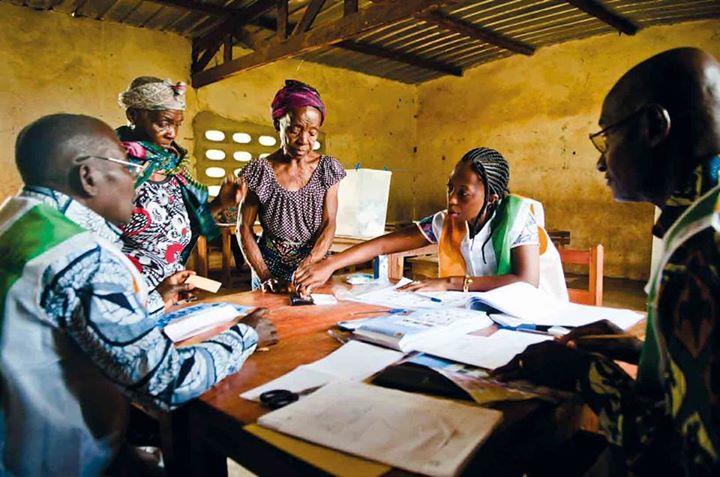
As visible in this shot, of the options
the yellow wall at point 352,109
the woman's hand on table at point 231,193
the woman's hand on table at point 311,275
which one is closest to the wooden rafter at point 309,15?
the yellow wall at point 352,109

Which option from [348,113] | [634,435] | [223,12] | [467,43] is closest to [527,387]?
[634,435]

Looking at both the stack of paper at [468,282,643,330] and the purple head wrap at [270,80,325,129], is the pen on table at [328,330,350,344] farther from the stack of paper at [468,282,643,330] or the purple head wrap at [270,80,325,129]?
the purple head wrap at [270,80,325,129]

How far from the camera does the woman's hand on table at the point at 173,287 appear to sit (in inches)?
68.3

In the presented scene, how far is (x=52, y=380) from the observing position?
37.6 inches

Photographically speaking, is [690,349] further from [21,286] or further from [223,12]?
[223,12]

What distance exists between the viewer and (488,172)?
226 centimetres

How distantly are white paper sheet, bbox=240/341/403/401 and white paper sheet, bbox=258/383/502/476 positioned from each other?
9cm

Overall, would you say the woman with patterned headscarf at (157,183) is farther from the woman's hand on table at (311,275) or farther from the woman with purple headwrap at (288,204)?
the woman's hand on table at (311,275)

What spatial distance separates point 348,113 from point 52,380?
781 cm

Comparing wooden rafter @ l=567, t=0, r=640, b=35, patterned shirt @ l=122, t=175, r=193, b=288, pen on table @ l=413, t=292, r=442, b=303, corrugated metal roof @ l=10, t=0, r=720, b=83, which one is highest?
corrugated metal roof @ l=10, t=0, r=720, b=83

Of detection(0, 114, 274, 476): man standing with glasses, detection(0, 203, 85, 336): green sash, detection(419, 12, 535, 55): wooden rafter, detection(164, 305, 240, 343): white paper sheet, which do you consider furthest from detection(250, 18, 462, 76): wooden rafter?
detection(0, 203, 85, 336): green sash

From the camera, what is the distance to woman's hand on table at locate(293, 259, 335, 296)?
2.14 metres

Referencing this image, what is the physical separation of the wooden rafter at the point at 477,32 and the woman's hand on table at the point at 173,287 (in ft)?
16.9

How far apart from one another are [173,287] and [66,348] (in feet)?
2.59
